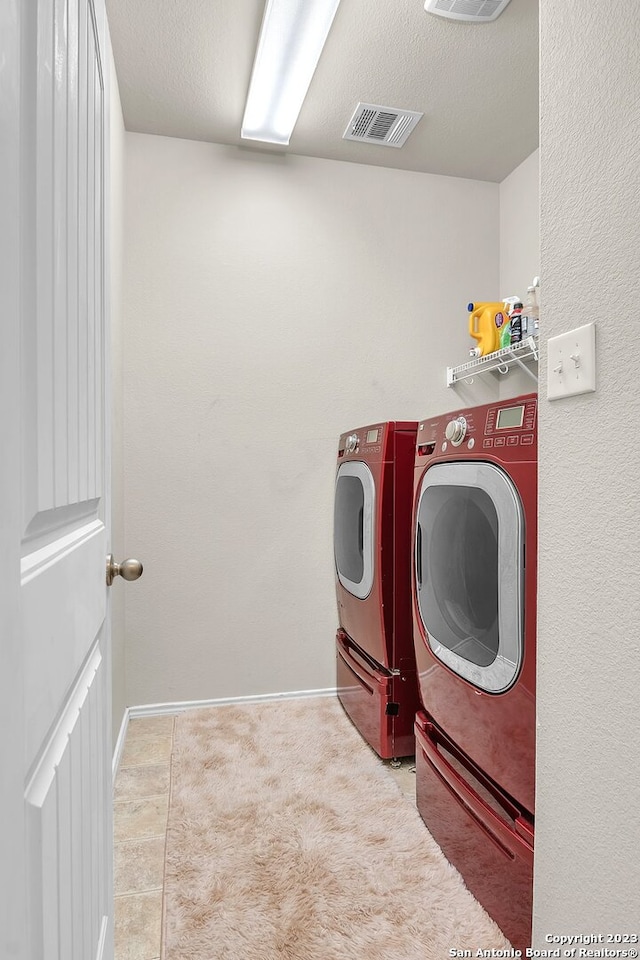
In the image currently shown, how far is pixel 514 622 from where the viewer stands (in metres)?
1.15

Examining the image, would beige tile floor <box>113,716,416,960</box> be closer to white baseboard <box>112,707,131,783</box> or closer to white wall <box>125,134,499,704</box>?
white baseboard <box>112,707,131,783</box>

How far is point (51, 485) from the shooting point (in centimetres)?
55

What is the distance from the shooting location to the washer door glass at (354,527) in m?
2.07

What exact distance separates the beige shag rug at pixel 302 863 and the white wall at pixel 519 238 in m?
1.79

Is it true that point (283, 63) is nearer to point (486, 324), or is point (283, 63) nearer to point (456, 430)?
point (486, 324)

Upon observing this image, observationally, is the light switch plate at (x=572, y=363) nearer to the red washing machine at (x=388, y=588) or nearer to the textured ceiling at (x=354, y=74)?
the red washing machine at (x=388, y=588)

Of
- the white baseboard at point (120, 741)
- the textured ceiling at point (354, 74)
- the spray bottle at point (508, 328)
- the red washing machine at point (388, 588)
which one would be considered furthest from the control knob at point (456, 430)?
the white baseboard at point (120, 741)

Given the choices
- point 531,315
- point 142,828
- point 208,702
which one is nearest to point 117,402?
point 208,702

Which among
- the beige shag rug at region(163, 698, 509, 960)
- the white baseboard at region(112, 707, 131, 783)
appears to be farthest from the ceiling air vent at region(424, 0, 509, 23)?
the white baseboard at region(112, 707, 131, 783)

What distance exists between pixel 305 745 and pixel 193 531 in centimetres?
100

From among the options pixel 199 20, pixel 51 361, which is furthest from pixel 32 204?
pixel 199 20

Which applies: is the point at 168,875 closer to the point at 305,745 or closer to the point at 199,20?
the point at 305,745

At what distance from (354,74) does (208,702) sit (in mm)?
2590

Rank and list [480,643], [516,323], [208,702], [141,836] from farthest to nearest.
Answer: [208,702] < [516,323] < [141,836] < [480,643]
